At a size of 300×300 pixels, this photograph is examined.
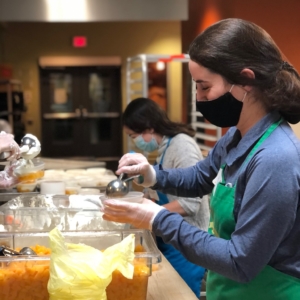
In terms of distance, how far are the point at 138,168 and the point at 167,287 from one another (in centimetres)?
42

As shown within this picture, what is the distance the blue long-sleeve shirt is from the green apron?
0.02 m

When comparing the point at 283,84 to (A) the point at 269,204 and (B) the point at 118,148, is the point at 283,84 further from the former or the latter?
(B) the point at 118,148

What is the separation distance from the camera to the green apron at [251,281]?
52.0 inches

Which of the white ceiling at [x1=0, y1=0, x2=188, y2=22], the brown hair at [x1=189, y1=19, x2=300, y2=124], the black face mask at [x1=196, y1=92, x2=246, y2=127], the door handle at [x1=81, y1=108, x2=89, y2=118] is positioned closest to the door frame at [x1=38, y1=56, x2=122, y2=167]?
the door handle at [x1=81, y1=108, x2=89, y2=118]

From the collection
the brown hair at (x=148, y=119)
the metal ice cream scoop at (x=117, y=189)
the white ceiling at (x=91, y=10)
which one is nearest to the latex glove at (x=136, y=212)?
the metal ice cream scoop at (x=117, y=189)

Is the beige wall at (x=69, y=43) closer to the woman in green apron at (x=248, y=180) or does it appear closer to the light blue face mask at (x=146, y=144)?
the light blue face mask at (x=146, y=144)

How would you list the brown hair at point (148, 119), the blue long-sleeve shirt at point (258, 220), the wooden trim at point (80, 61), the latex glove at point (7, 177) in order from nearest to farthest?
1. the blue long-sleeve shirt at point (258, 220)
2. the latex glove at point (7, 177)
3. the brown hair at point (148, 119)
4. the wooden trim at point (80, 61)

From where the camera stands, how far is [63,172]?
3.72m

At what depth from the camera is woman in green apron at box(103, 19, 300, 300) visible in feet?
3.88

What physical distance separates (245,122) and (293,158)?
0.21 metres

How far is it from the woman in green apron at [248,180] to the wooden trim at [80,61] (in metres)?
Result: 7.22

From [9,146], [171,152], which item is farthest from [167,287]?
[171,152]

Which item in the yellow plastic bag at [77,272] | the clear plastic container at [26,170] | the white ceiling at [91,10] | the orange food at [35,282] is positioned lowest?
the orange food at [35,282]

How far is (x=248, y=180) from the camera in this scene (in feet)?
4.11
